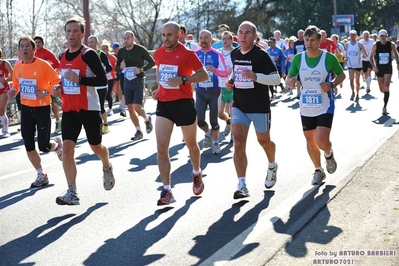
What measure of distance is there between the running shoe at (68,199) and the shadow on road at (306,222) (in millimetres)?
2155

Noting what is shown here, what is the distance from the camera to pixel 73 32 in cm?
788

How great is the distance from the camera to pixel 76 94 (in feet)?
26.7

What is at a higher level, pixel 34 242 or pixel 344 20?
pixel 344 20

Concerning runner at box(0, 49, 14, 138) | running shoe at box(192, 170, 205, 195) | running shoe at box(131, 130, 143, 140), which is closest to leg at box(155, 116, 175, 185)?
running shoe at box(192, 170, 205, 195)

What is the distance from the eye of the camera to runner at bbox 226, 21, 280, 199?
8250 millimetres

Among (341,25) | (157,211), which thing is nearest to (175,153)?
(157,211)

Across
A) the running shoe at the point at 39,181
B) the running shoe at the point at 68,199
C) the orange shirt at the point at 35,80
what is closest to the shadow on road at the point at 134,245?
the running shoe at the point at 68,199

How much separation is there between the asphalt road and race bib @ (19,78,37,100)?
1.17 metres

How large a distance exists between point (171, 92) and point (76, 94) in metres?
1.02

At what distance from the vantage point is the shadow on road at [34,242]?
6445mm

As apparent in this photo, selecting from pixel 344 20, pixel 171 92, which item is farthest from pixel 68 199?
pixel 344 20

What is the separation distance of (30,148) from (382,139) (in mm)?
5961

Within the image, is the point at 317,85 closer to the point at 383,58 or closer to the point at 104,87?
the point at 104,87

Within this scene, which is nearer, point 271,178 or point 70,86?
point 70,86
